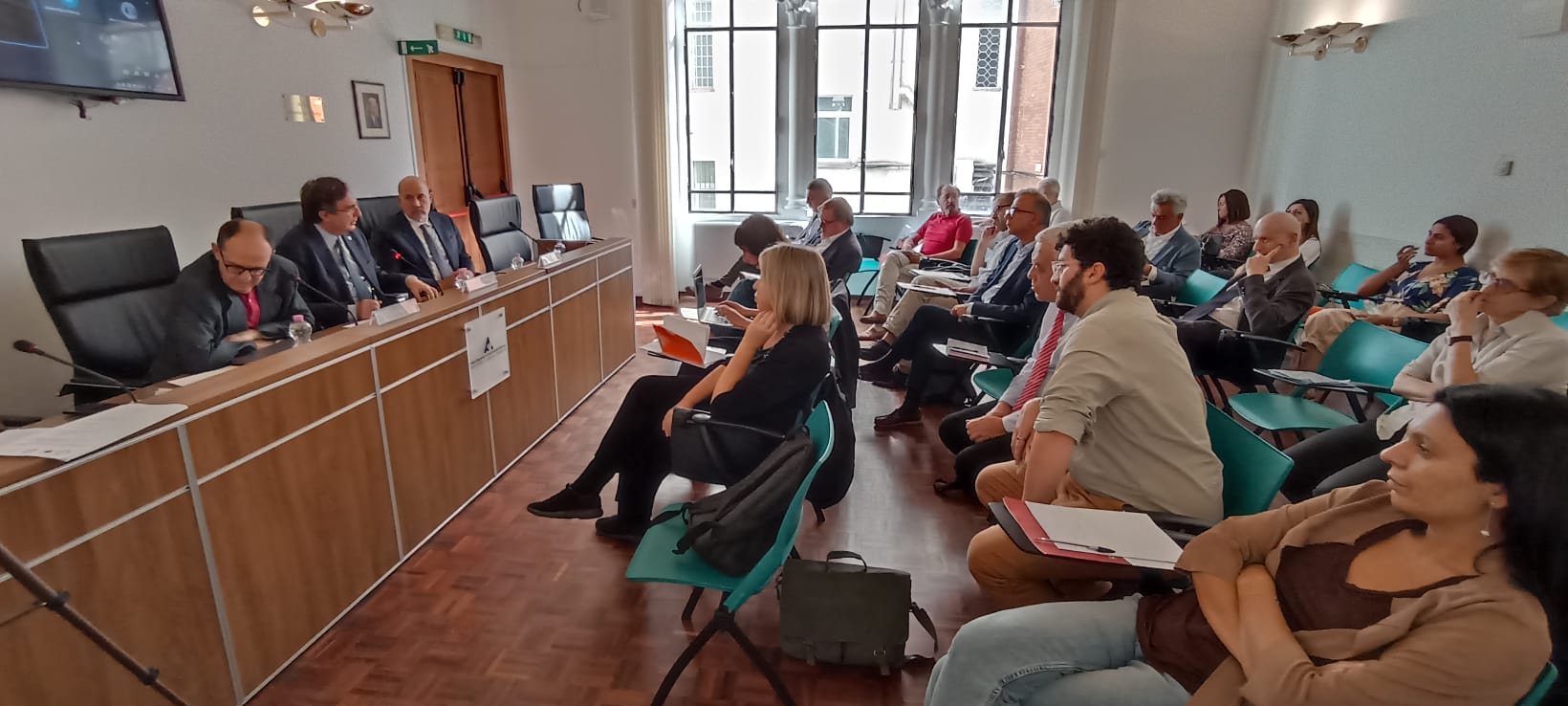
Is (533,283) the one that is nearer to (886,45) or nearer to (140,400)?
(140,400)

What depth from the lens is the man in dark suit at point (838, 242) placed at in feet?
15.9

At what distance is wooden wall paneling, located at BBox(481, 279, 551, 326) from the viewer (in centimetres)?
328

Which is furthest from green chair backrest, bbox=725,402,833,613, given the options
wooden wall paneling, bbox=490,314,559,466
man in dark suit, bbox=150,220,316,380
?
wooden wall paneling, bbox=490,314,559,466

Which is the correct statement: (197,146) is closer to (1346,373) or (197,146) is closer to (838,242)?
(838,242)

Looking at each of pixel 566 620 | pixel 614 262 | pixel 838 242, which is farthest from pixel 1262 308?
pixel 614 262

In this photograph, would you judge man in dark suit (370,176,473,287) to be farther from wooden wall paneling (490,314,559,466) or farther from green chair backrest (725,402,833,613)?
green chair backrest (725,402,833,613)

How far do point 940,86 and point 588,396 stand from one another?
4.94 metres

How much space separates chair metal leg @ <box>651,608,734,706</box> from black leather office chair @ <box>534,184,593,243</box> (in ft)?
14.2

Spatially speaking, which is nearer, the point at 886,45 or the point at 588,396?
the point at 588,396

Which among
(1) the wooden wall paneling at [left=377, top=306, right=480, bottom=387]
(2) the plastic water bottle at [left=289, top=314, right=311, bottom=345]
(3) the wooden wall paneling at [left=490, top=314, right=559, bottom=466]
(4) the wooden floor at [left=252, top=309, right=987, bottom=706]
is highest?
(2) the plastic water bottle at [left=289, top=314, right=311, bottom=345]

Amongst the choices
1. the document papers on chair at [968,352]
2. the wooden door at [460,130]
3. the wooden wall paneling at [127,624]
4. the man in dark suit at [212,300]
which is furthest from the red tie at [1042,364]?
the wooden door at [460,130]

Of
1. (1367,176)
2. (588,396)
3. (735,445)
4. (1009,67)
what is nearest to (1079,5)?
(1009,67)

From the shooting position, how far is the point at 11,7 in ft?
9.39

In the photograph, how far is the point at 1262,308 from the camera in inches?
138
